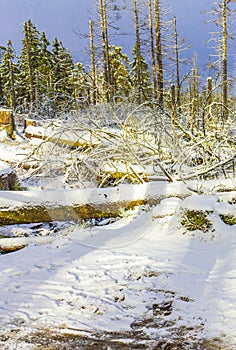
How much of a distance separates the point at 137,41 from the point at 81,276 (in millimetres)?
21077

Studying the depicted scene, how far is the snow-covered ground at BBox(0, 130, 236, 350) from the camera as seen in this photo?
2.29 metres

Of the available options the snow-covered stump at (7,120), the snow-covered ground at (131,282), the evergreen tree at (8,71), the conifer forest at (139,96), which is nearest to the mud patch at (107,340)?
the snow-covered ground at (131,282)

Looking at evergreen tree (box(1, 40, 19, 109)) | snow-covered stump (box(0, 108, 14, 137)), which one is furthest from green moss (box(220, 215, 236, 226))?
evergreen tree (box(1, 40, 19, 109))

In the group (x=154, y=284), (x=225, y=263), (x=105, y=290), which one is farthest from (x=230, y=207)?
(x=105, y=290)

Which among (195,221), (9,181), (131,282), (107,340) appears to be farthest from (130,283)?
(9,181)

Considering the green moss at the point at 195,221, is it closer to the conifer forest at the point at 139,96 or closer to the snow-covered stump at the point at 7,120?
the conifer forest at the point at 139,96

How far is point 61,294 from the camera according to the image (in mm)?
2871

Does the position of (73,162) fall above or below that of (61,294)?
above

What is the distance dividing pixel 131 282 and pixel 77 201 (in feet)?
5.58

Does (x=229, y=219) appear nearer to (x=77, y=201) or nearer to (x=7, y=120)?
(x=77, y=201)

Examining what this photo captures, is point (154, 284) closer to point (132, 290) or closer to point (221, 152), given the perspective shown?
point (132, 290)

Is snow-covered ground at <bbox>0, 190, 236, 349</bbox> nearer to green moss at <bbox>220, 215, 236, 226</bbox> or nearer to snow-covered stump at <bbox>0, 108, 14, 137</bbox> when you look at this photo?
green moss at <bbox>220, 215, 236, 226</bbox>

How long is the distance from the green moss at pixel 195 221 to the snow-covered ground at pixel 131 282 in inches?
2.2

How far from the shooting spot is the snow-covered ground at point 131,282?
229cm
